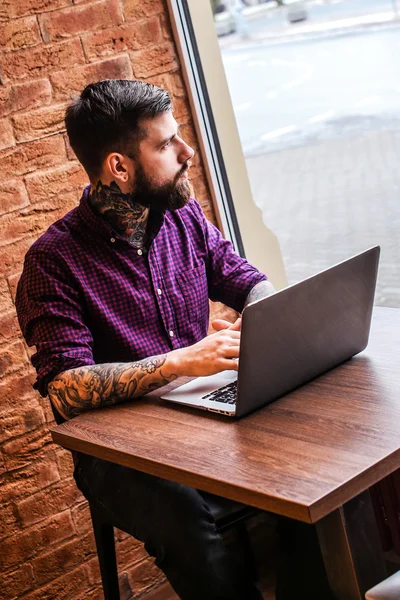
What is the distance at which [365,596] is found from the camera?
128 centimetres

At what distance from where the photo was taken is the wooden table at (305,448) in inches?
46.6

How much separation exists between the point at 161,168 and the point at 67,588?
129 centimetres

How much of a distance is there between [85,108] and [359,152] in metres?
0.84

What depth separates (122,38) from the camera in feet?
8.21

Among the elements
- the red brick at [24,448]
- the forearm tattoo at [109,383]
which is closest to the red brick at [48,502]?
the red brick at [24,448]

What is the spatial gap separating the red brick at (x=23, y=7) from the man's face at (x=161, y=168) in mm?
636

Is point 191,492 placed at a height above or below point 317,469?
below

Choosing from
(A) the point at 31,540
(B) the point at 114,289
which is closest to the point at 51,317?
(B) the point at 114,289

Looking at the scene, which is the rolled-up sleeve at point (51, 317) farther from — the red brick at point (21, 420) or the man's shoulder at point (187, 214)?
the red brick at point (21, 420)

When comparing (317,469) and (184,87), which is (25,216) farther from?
(317,469)

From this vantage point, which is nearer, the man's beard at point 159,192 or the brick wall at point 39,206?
the man's beard at point 159,192

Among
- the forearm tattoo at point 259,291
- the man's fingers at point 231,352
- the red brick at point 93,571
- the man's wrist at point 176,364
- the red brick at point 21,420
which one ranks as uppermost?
the man's fingers at point 231,352

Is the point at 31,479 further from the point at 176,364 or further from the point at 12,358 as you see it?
the point at 176,364

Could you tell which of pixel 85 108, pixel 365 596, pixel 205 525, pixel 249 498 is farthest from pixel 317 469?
pixel 85 108
